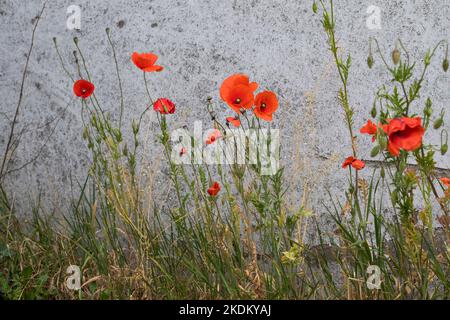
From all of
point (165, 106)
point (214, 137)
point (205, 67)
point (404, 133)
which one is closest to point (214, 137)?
point (214, 137)

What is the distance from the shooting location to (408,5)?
3.19 metres

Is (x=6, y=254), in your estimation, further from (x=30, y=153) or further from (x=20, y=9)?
(x=20, y=9)

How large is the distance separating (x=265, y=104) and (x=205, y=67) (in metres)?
0.84

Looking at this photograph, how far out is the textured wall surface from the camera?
3205mm

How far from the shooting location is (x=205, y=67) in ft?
10.9

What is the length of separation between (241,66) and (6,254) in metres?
1.20

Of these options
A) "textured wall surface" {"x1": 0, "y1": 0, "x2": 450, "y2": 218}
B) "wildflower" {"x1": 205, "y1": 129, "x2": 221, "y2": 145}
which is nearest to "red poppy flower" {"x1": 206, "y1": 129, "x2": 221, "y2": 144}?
"wildflower" {"x1": 205, "y1": 129, "x2": 221, "y2": 145}

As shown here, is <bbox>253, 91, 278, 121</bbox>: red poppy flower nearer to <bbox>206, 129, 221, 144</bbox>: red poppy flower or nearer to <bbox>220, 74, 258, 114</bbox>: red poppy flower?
<bbox>220, 74, 258, 114</bbox>: red poppy flower

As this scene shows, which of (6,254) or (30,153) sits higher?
(30,153)

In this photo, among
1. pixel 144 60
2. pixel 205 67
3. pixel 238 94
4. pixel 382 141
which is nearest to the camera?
pixel 382 141

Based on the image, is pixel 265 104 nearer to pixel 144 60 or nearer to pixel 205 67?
pixel 144 60
